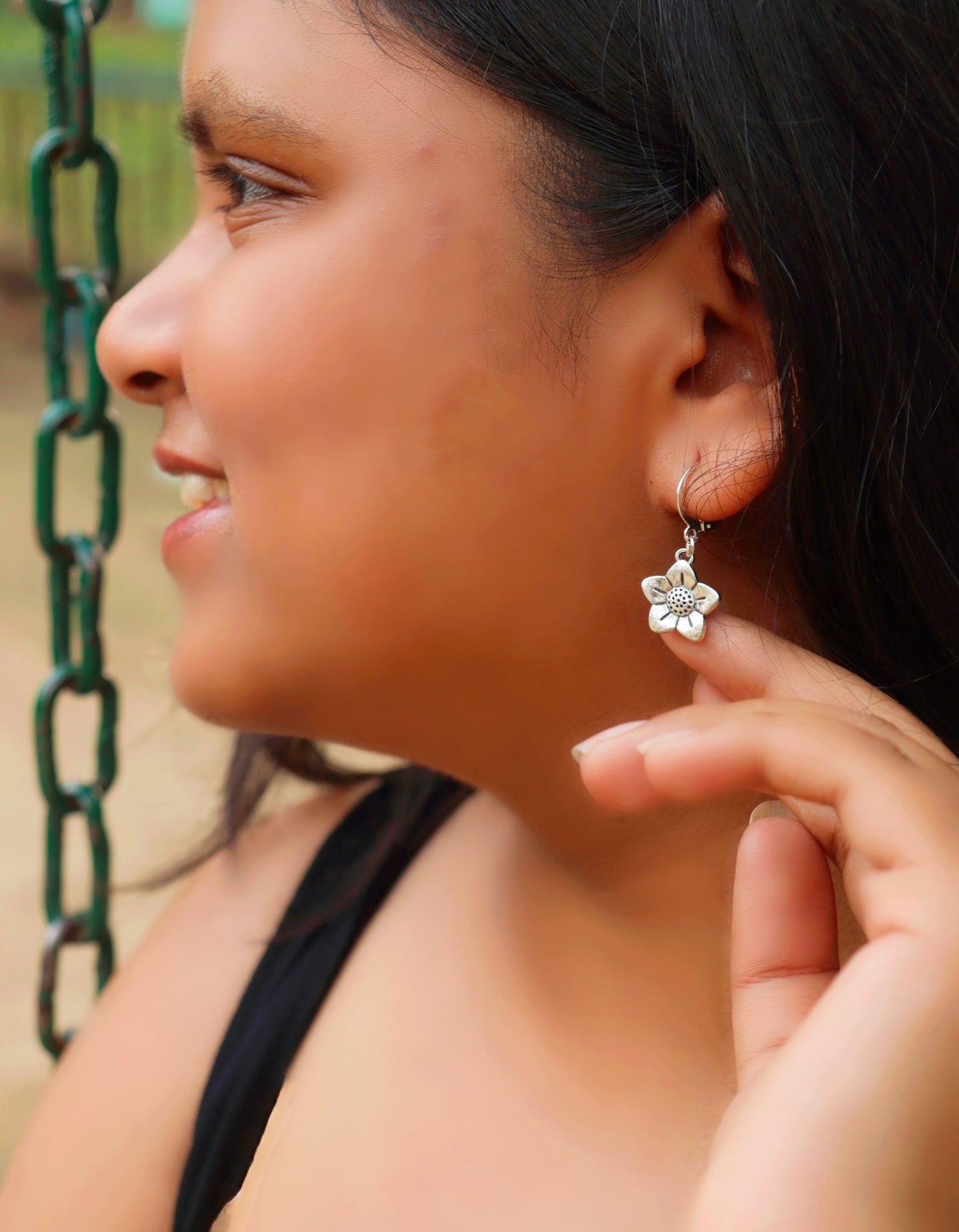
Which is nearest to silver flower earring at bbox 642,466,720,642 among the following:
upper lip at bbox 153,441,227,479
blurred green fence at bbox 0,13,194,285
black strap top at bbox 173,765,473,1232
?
upper lip at bbox 153,441,227,479

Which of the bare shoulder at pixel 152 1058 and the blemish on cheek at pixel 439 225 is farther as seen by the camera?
the bare shoulder at pixel 152 1058

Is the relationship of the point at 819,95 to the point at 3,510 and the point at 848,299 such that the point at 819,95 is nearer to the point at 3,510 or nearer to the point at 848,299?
the point at 848,299

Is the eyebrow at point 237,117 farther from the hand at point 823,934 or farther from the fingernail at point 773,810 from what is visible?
the fingernail at point 773,810

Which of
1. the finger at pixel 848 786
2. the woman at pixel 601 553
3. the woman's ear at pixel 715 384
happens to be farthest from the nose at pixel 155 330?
the finger at pixel 848 786

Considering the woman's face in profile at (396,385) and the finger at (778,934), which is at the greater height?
the woman's face in profile at (396,385)

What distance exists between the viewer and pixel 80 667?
4.03 ft

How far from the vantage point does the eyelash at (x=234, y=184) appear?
95 centimetres

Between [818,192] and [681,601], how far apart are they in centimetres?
26

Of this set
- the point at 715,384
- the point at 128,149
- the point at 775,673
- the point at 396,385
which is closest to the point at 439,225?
the point at 396,385

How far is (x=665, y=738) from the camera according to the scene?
0.78 m

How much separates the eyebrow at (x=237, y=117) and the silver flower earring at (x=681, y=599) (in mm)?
343

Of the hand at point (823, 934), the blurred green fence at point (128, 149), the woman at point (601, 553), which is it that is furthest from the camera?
the blurred green fence at point (128, 149)

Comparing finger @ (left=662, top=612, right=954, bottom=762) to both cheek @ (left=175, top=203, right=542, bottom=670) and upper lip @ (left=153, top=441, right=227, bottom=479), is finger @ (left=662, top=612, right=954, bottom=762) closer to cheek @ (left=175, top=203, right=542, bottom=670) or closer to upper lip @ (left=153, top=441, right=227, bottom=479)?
cheek @ (left=175, top=203, right=542, bottom=670)

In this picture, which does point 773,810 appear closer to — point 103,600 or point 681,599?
point 681,599
